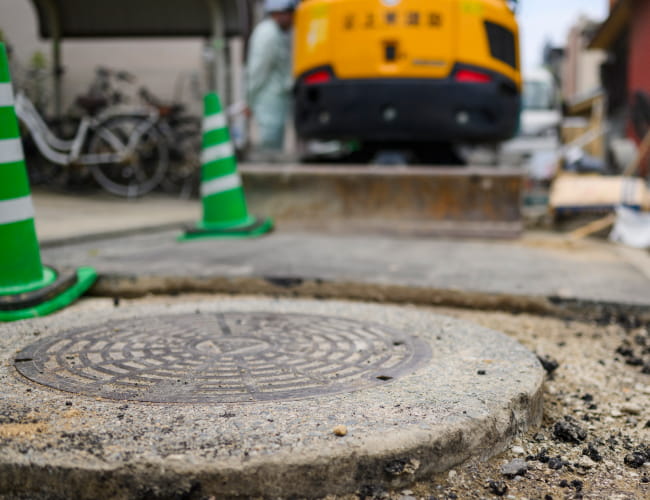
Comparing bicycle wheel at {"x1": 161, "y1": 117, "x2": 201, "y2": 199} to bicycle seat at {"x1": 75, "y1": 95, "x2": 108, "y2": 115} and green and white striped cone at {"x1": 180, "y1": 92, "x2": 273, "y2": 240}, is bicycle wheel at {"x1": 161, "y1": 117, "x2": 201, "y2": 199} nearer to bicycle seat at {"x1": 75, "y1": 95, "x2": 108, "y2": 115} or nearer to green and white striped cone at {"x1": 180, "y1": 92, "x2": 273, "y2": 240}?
bicycle seat at {"x1": 75, "y1": 95, "x2": 108, "y2": 115}

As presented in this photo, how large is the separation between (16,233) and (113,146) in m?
5.12

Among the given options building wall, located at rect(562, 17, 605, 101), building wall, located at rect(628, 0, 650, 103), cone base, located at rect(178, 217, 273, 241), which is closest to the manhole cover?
cone base, located at rect(178, 217, 273, 241)

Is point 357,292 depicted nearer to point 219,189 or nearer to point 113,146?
point 219,189

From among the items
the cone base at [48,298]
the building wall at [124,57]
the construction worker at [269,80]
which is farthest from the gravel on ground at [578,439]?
the building wall at [124,57]

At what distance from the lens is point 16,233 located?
2.58m

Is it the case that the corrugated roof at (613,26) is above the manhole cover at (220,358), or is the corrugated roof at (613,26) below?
above

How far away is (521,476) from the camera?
57.1 inches

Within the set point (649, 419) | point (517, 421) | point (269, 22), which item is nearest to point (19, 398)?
Answer: point (517, 421)

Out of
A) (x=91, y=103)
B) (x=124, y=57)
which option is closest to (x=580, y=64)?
(x=124, y=57)

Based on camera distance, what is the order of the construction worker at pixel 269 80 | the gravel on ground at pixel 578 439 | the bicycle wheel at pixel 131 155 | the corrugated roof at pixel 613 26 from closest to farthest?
1. the gravel on ground at pixel 578 439
2. the construction worker at pixel 269 80
3. the bicycle wheel at pixel 131 155
4. the corrugated roof at pixel 613 26

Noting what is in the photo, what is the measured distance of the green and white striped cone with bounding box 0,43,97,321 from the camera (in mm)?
2518

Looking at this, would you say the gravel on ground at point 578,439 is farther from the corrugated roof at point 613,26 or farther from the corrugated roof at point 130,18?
the corrugated roof at point 613,26

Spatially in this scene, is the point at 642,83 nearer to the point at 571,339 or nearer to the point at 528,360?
the point at 571,339

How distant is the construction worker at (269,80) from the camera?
6.69 m
